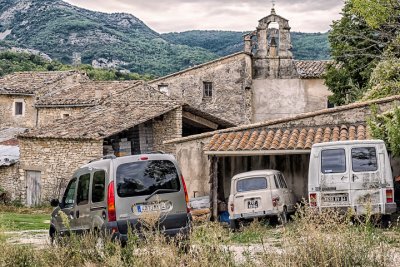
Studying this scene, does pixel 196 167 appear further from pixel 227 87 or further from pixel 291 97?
pixel 291 97

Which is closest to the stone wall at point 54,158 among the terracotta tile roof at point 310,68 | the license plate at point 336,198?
the license plate at point 336,198

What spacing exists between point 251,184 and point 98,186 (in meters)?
7.22

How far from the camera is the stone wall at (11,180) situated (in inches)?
1246

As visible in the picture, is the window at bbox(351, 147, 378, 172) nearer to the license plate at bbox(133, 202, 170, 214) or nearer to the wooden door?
the license plate at bbox(133, 202, 170, 214)

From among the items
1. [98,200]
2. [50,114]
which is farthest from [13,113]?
[98,200]

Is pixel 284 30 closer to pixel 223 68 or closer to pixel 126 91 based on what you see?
pixel 223 68

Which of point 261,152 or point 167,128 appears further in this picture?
point 167,128

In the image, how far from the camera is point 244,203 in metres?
18.2

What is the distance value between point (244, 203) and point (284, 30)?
26148mm

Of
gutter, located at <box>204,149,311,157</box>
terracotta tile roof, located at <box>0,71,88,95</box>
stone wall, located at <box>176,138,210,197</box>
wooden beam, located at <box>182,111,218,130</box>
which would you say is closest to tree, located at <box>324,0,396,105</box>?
wooden beam, located at <box>182,111,218,130</box>

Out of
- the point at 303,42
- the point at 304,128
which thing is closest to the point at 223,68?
the point at 304,128

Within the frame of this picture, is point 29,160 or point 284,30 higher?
point 284,30

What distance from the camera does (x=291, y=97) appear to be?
46.7 m

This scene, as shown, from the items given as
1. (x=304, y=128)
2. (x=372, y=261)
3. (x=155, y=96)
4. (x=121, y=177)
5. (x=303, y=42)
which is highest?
(x=303, y=42)
